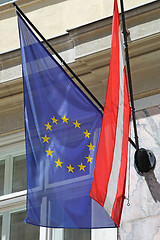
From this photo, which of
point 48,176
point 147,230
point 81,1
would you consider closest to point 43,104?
point 48,176

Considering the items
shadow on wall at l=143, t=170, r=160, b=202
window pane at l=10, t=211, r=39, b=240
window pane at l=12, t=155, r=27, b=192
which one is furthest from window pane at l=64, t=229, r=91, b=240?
window pane at l=12, t=155, r=27, b=192

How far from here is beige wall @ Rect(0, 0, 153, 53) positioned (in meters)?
9.60

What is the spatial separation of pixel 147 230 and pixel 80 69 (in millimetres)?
2097

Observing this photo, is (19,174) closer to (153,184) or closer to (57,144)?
(57,144)

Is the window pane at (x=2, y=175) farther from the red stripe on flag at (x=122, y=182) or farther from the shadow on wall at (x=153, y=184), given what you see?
the red stripe on flag at (x=122, y=182)

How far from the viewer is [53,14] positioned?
394 inches

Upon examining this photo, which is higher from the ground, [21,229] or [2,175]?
[2,175]

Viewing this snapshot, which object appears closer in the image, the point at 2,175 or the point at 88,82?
the point at 88,82

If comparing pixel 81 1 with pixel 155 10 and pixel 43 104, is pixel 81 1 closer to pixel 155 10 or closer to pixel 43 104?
pixel 155 10

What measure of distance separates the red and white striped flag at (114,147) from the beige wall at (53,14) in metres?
1.85

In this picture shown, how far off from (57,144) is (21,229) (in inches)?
63.5

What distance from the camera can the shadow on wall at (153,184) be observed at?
8.09 metres

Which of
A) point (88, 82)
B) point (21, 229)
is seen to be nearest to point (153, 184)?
point (88, 82)

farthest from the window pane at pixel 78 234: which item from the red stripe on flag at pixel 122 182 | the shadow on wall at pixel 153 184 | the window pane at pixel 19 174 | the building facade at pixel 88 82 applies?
the red stripe on flag at pixel 122 182
